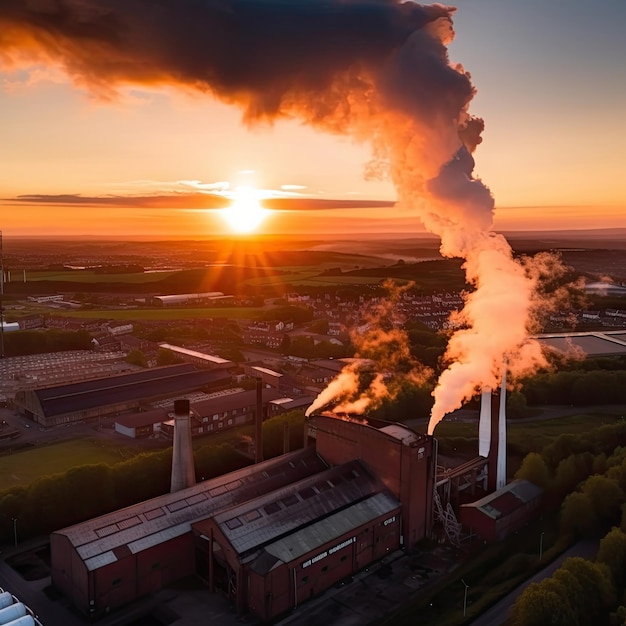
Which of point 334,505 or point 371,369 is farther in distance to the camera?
point 371,369

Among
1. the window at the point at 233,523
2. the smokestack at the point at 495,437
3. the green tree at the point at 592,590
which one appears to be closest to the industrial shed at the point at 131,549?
the window at the point at 233,523

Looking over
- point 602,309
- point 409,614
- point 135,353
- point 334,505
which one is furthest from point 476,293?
point 602,309

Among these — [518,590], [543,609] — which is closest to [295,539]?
[543,609]

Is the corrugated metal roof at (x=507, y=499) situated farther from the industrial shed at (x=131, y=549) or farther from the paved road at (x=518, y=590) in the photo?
the industrial shed at (x=131, y=549)

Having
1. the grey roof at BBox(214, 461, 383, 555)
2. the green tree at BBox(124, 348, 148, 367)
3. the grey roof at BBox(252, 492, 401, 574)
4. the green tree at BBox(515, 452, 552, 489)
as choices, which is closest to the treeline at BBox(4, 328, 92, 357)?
the green tree at BBox(124, 348, 148, 367)

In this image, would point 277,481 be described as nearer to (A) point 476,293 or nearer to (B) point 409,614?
(B) point 409,614

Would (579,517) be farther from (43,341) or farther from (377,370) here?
(43,341)
